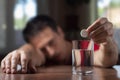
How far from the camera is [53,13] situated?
3.62 m

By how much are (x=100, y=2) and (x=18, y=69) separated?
2545 mm

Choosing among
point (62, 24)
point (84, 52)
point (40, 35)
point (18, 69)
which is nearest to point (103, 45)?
point (84, 52)

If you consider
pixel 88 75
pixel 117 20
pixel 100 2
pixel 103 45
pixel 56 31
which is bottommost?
pixel 88 75

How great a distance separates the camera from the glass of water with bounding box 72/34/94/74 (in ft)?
3.57

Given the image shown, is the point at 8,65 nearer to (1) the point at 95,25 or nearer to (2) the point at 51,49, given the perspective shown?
(1) the point at 95,25

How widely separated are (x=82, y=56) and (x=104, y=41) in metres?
0.26

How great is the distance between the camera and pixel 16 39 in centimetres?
360

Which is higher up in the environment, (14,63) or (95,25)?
(95,25)

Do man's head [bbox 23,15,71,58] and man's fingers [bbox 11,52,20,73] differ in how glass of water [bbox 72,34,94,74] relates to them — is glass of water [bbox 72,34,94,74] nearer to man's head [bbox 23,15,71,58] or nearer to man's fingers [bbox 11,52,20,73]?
man's fingers [bbox 11,52,20,73]

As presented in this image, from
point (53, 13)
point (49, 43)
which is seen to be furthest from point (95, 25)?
point (53, 13)

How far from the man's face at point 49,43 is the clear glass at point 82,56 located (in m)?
0.81

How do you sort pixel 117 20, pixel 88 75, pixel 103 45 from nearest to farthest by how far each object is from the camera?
pixel 88 75 → pixel 103 45 → pixel 117 20

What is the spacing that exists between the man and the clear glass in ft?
0.19

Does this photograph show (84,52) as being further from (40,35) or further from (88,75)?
(40,35)
